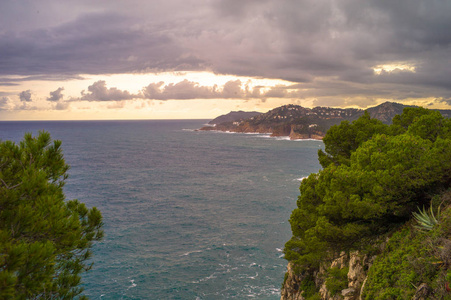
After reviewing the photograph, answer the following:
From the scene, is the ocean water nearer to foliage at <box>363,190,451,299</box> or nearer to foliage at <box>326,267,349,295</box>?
foliage at <box>326,267,349,295</box>

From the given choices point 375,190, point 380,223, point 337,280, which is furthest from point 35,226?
point 380,223

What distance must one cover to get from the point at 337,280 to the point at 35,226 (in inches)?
633

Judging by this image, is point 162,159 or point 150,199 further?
point 162,159

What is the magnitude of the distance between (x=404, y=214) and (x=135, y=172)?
68.5m

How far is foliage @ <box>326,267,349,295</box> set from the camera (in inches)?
669

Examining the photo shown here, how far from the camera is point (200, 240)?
38.4m

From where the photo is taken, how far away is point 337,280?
17422 mm

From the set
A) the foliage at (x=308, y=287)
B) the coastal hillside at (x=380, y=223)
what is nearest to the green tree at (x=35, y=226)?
the coastal hillside at (x=380, y=223)

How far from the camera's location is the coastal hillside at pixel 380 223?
41.8ft

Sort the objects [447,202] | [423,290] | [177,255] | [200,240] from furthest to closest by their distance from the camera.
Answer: [200,240] < [177,255] < [447,202] < [423,290]

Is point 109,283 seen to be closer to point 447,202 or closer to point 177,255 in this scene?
point 177,255

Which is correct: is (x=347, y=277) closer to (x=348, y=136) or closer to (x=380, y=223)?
(x=380, y=223)

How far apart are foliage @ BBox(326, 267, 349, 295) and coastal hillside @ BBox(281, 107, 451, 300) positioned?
0.18 ft

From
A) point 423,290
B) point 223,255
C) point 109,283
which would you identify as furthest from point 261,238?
point 423,290
